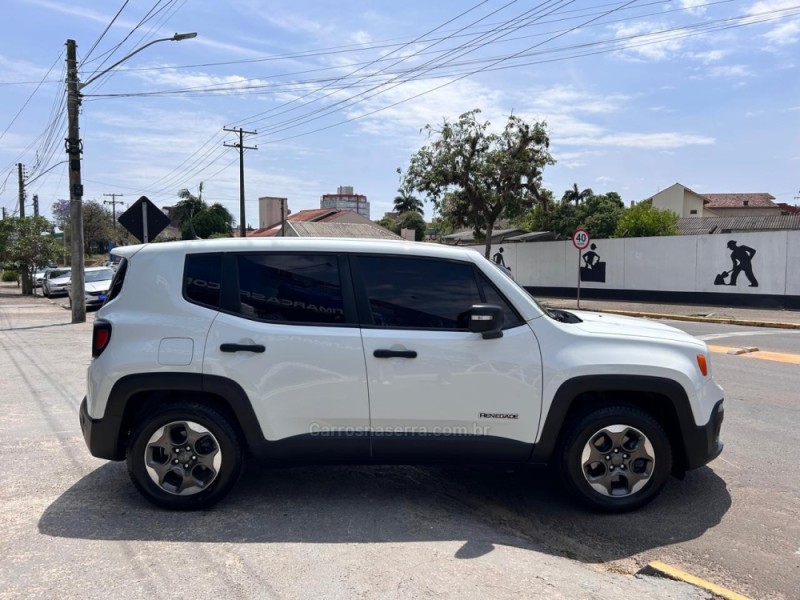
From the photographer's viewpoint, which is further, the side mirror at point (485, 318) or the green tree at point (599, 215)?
the green tree at point (599, 215)

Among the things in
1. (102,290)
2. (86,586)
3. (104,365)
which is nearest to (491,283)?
Result: (104,365)

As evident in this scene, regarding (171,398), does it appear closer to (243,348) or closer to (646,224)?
(243,348)

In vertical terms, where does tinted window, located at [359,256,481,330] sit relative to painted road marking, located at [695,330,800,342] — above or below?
above

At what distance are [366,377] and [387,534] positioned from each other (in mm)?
946

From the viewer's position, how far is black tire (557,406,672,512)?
157 inches

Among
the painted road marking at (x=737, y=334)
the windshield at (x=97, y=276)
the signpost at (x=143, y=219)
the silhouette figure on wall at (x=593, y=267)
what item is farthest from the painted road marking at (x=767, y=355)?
the windshield at (x=97, y=276)

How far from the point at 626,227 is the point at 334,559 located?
54.1m

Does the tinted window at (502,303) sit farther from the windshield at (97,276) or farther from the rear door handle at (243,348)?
the windshield at (97,276)

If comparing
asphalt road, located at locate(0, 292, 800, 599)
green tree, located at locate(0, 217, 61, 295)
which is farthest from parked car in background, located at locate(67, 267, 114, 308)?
asphalt road, located at locate(0, 292, 800, 599)

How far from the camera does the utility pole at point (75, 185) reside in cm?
1778

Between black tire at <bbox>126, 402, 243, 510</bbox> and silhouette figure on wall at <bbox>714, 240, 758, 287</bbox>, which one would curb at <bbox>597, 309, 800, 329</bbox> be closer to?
silhouette figure on wall at <bbox>714, 240, 758, 287</bbox>

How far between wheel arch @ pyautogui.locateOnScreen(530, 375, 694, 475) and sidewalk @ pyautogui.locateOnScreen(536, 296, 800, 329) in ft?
37.9

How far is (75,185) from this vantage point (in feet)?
58.3

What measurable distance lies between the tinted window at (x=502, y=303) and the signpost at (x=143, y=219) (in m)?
9.22
